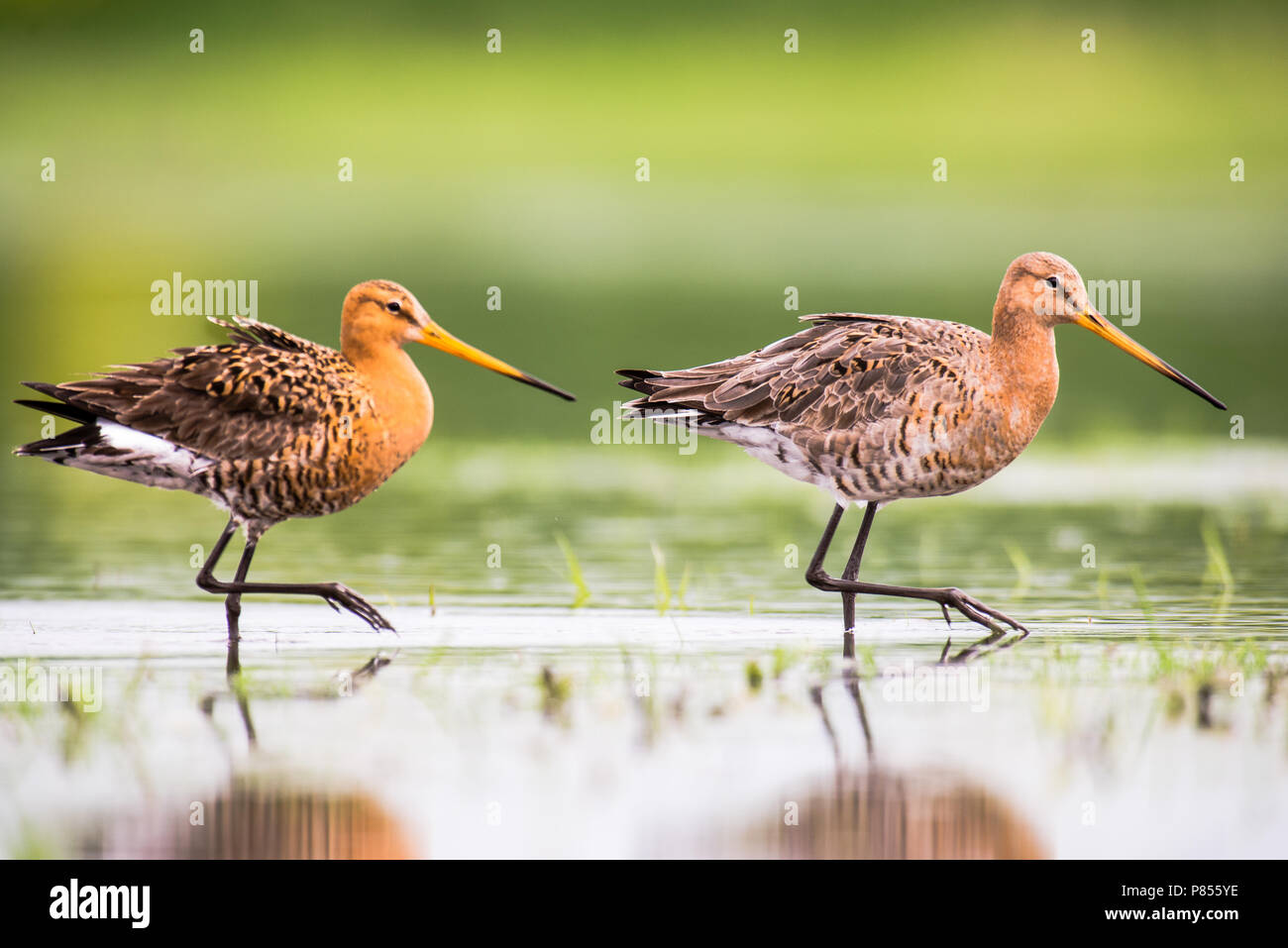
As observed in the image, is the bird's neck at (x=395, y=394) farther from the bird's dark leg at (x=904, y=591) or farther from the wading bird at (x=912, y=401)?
the bird's dark leg at (x=904, y=591)

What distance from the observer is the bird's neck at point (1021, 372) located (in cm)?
925

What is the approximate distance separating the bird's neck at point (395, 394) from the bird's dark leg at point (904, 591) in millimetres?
1983

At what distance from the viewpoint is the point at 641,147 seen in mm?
35000

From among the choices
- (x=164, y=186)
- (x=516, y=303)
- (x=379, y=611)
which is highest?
(x=164, y=186)

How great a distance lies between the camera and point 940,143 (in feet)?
113

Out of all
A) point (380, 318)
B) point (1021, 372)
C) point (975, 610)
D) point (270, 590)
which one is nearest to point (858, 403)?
point (1021, 372)

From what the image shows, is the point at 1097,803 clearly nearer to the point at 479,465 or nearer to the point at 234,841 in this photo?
the point at 234,841

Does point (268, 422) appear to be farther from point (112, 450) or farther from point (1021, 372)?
point (1021, 372)

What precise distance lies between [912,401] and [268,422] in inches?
117

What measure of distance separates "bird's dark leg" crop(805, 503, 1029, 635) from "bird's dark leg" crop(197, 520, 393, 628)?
211 cm

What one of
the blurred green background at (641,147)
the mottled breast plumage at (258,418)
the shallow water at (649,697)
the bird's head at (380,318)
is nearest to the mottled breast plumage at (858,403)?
the shallow water at (649,697)

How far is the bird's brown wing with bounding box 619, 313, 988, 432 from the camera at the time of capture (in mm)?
9305
